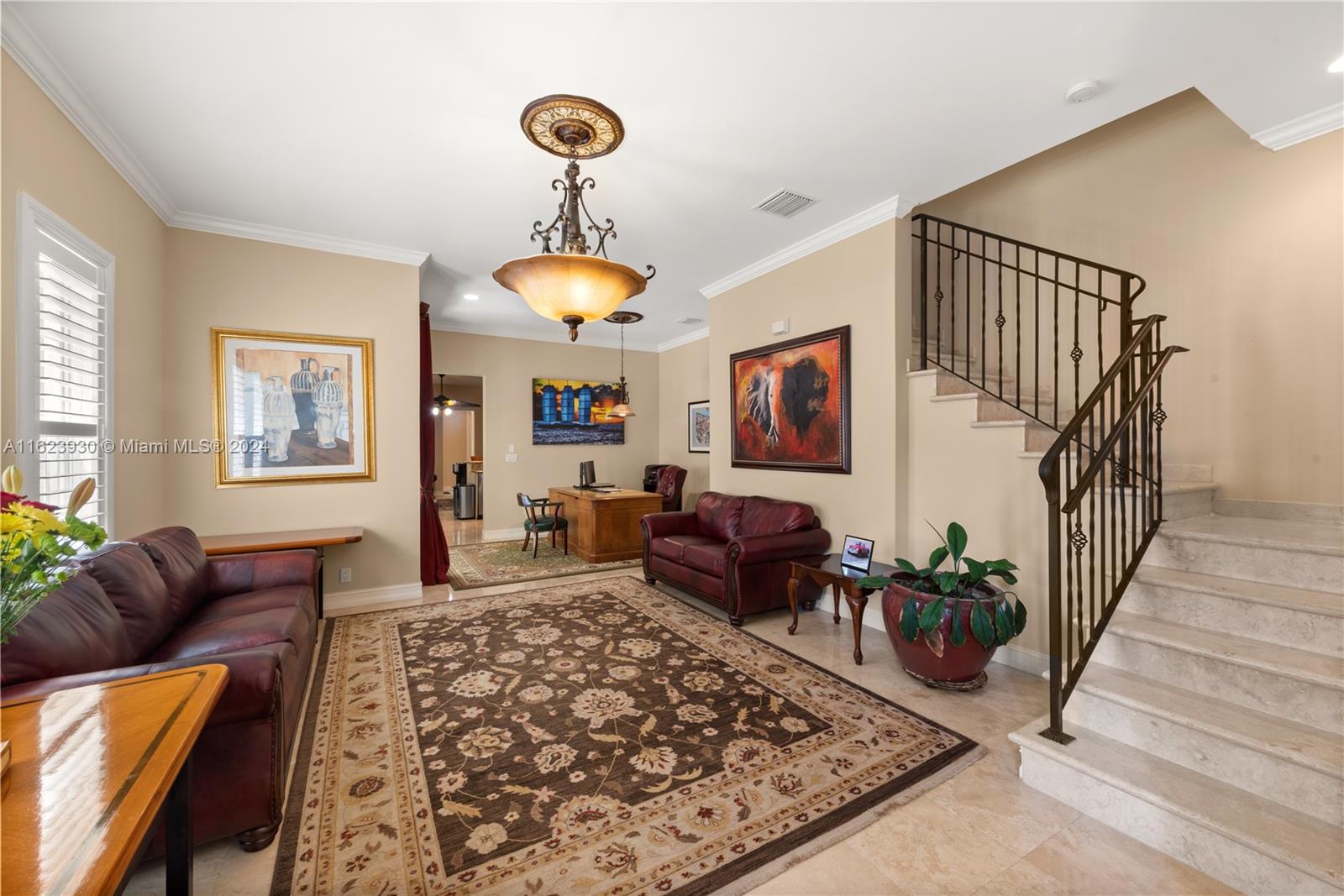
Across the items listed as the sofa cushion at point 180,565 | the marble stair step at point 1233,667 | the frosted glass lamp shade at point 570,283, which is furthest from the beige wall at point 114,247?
the marble stair step at point 1233,667

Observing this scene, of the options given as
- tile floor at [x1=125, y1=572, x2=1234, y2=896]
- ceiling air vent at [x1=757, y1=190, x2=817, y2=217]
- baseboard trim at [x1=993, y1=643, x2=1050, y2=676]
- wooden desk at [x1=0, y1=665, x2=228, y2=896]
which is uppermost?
ceiling air vent at [x1=757, y1=190, x2=817, y2=217]

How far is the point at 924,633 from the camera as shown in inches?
110

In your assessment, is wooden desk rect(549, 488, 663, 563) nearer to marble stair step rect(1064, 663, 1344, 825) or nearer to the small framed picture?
the small framed picture

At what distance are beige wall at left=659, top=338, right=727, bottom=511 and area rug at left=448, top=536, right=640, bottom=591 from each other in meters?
2.02

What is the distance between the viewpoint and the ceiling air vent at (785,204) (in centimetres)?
357

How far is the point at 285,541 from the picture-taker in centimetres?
366

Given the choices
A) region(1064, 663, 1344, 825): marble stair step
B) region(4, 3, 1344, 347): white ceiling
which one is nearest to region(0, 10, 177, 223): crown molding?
region(4, 3, 1344, 347): white ceiling

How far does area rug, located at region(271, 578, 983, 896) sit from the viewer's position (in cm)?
171

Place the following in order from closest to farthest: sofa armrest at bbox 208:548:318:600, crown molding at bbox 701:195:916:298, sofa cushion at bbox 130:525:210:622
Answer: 1. sofa cushion at bbox 130:525:210:622
2. sofa armrest at bbox 208:548:318:600
3. crown molding at bbox 701:195:916:298

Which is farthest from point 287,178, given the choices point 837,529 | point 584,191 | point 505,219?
point 837,529

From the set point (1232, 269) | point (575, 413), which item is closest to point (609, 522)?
point (575, 413)

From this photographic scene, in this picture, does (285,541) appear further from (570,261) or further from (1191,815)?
(1191,815)

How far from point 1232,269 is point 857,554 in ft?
9.15

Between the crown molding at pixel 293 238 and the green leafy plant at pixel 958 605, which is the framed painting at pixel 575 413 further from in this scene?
the green leafy plant at pixel 958 605
